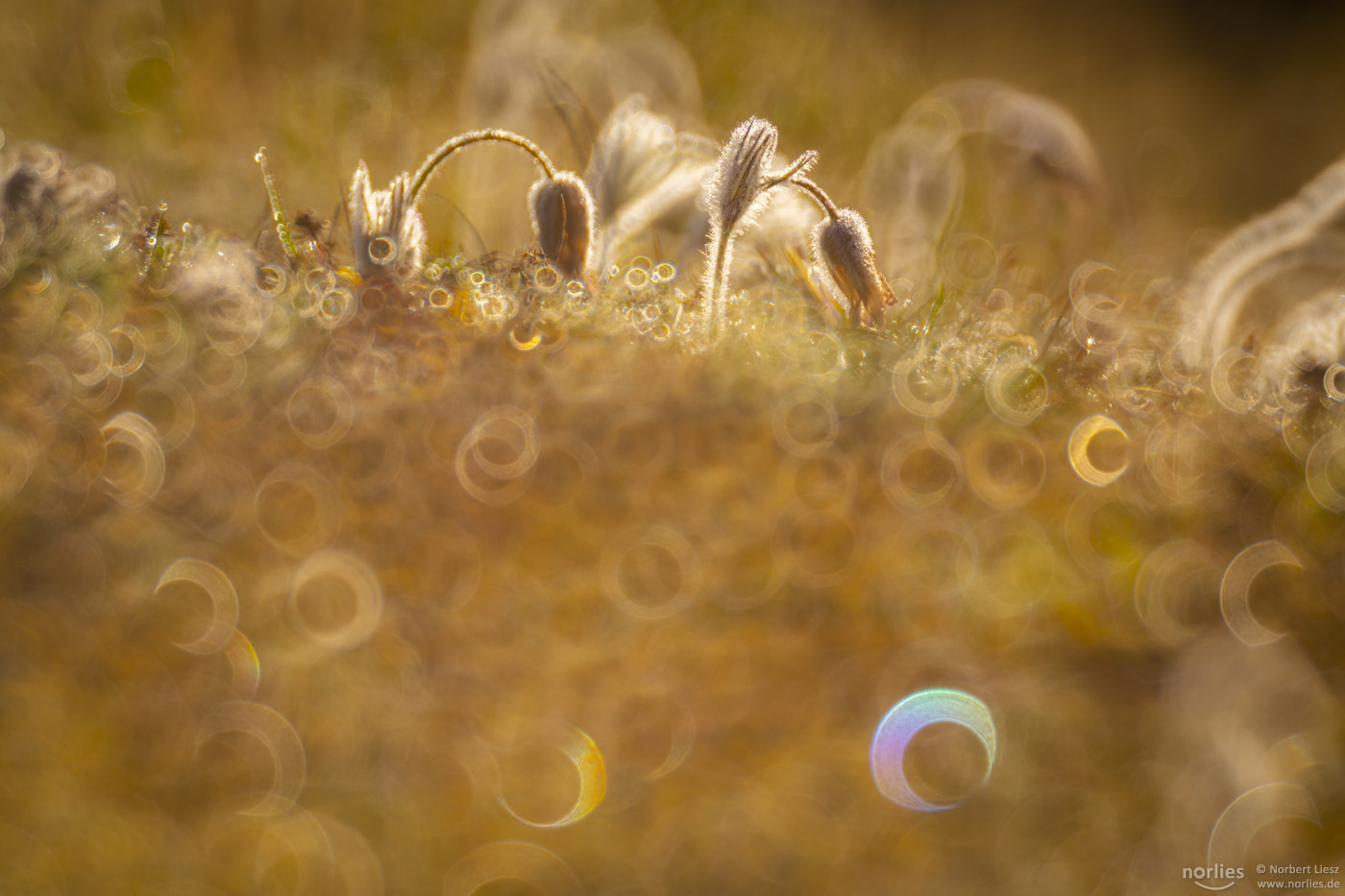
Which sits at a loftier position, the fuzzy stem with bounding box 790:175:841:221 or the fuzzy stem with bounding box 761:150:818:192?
the fuzzy stem with bounding box 790:175:841:221

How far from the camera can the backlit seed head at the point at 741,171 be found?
31 centimetres

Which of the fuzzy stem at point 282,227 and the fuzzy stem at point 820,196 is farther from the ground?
the fuzzy stem at point 820,196

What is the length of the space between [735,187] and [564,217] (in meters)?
0.07

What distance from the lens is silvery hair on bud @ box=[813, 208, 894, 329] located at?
32 centimetres

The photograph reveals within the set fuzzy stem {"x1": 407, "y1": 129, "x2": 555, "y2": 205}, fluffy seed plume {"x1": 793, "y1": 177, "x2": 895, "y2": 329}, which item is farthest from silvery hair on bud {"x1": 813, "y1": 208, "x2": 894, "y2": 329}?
fuzzy stem {"x1": 407, "y1": 129, "x2": 555, "y2": 205}

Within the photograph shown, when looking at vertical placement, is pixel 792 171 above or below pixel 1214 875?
above

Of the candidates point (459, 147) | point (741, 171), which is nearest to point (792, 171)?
point (741, 171)

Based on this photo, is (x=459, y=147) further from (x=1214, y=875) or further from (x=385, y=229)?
(x=1214, y=875)

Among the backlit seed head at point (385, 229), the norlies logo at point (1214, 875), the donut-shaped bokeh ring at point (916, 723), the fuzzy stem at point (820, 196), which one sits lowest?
the norlies logo at point (1214, 875)

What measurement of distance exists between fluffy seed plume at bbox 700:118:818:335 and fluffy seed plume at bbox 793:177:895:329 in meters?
0.02

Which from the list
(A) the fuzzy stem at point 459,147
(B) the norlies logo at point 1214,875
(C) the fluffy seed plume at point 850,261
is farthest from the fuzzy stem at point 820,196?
(B) the norlies logo at point 1214,875

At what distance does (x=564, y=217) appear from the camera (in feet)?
1.06

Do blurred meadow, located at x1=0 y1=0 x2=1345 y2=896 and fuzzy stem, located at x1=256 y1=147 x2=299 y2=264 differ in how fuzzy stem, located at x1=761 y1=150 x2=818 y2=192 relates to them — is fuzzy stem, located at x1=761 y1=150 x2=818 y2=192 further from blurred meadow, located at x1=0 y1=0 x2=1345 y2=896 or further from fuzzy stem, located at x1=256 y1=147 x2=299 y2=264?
fuzzy stem, located at x1=256 y1=147 x2=299 y2=264

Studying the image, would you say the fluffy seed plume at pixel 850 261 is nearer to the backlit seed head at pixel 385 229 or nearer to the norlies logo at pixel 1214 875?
the backlit seed head at pixel 385 229
